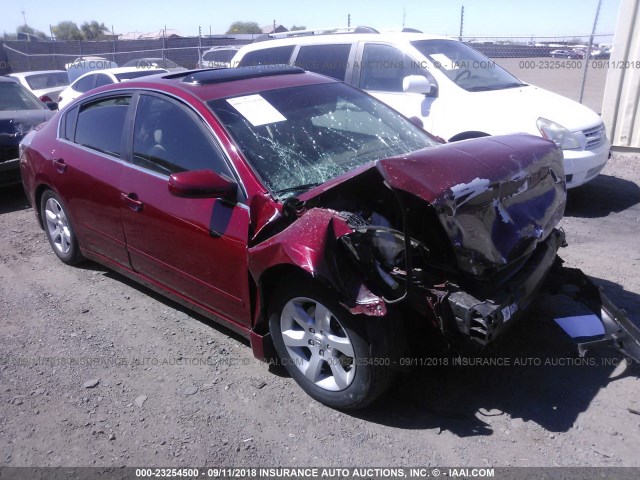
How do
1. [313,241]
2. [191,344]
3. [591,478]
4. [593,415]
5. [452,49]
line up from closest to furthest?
[591,478]
[313,241]
[593,415]
[191,344]
[452,49]

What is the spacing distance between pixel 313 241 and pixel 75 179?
261cm

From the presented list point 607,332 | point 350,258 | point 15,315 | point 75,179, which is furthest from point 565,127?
point 15,315

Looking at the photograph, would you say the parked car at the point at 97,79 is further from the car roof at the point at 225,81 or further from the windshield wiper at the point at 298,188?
the windshield wiper at the point at 298,188

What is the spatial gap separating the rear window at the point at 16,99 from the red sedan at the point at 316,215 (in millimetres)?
4639

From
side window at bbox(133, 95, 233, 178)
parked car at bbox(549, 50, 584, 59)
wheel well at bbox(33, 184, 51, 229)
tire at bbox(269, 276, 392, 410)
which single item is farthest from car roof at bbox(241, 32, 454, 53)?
parked car at bbox(549, 50, 584, 59)

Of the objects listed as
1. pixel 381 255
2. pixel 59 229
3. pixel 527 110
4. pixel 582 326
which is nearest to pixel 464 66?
pixel 527 110

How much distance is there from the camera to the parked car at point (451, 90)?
6098mm

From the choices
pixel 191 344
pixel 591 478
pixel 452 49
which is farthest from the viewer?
pixel 452 49

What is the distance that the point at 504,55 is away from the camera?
14.2 m

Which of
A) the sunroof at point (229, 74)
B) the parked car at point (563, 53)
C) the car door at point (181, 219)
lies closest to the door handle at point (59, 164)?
the car door at point (181, 219)

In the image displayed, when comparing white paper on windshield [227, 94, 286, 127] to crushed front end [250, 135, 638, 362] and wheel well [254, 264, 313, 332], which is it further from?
wheel well [254, 264, 313, 332]

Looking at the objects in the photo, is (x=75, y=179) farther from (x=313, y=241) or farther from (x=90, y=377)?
(x=313, y=241)

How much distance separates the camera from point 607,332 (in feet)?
10.9

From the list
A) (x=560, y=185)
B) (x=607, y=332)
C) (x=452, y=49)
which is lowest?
(x=607, y=332)
